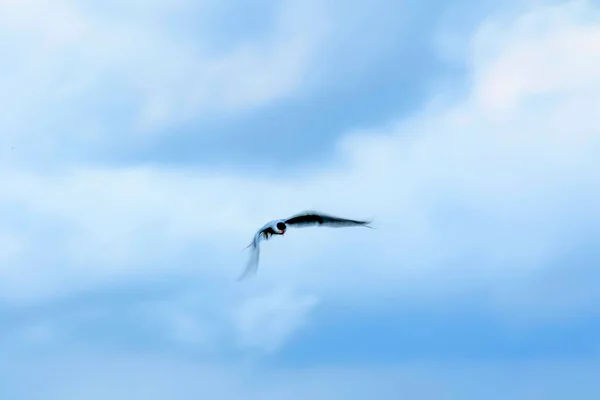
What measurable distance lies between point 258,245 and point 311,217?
764 cm

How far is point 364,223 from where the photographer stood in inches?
4358

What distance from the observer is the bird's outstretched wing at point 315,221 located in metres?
114

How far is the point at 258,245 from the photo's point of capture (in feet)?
356

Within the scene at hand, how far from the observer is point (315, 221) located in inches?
4528

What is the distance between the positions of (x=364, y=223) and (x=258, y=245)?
9.16 m

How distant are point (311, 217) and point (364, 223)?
5.73 metres

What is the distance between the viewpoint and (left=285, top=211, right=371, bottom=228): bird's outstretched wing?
113537 millimetres

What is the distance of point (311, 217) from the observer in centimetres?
11438
